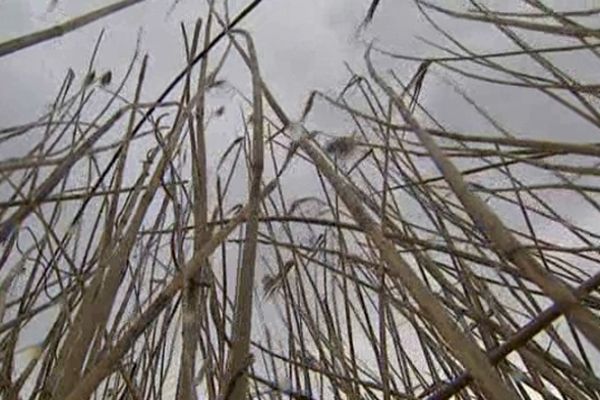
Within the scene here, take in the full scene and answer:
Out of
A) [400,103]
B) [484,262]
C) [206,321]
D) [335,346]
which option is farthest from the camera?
[335,346]

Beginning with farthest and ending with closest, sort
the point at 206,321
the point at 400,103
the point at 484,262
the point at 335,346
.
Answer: the point at 335,346 < the point at 206,321 < the point at 484,262 < the point at 400,103

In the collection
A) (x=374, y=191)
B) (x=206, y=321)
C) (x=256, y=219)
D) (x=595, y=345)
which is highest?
(x=374, y=191)

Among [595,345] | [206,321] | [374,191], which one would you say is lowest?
[595,345]

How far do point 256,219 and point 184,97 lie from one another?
0.17 metres

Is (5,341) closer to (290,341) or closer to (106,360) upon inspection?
(290,341)

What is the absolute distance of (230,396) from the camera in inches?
13.9

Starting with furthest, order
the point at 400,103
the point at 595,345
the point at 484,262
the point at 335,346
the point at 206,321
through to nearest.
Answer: the point at 335,346, the point at 206,321, the point at 484,262, the point at 400,103, the point at 595,345

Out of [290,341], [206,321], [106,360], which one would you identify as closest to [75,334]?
[106,360]

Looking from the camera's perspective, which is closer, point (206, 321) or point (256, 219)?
point (256, 219)

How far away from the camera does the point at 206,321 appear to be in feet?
2.00

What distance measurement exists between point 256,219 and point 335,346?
363mm

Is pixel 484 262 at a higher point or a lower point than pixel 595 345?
higher

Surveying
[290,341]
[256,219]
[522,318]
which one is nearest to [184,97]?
[256,219]

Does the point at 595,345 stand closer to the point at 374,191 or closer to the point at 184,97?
the point at 184,97
